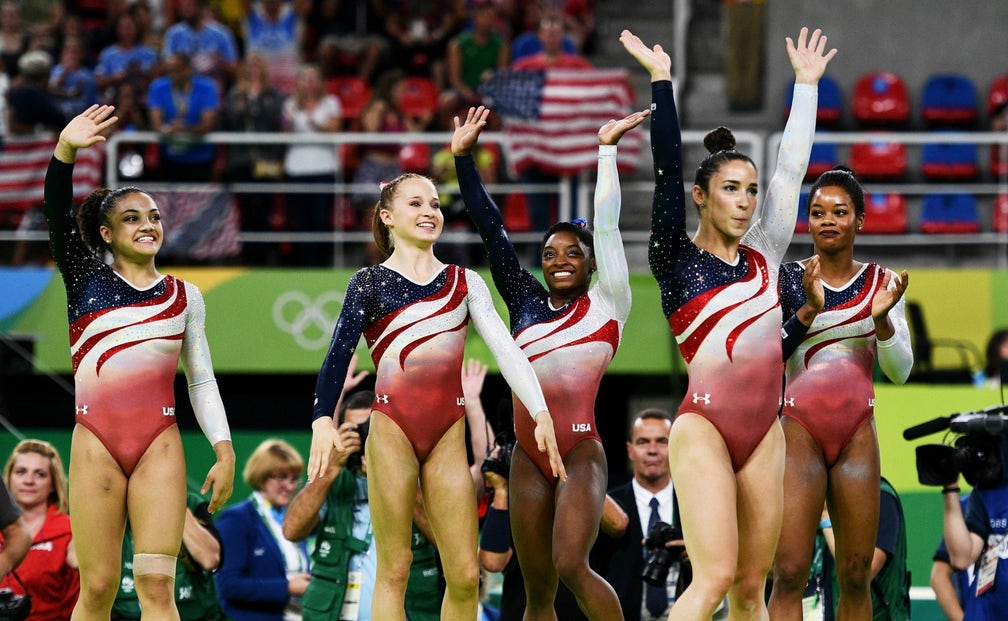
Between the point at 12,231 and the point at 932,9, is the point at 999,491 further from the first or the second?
the point at 12,231

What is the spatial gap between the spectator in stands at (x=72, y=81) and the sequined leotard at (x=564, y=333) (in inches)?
242

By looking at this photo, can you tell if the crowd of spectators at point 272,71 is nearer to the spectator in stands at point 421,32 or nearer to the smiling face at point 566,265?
the spectator in stands at point 421,32

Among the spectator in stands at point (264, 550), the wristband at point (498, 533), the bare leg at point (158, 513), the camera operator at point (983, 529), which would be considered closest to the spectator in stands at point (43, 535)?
the spectator in stands at point (264, 550)

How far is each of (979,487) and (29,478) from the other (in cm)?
437

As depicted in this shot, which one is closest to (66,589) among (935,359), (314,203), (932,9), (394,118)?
(314,203)

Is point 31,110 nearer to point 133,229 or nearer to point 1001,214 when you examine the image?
point 133,229

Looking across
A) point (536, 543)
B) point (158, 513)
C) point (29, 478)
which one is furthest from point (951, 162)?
point (158, 513)

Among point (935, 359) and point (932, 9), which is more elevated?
point (932, 9)

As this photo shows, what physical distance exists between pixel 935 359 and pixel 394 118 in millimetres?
4488

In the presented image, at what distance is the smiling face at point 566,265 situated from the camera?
20.8 feet

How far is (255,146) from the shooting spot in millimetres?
11578

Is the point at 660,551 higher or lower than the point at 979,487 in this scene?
lower

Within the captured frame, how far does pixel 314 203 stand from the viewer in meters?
11.5

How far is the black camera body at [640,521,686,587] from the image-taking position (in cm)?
657
